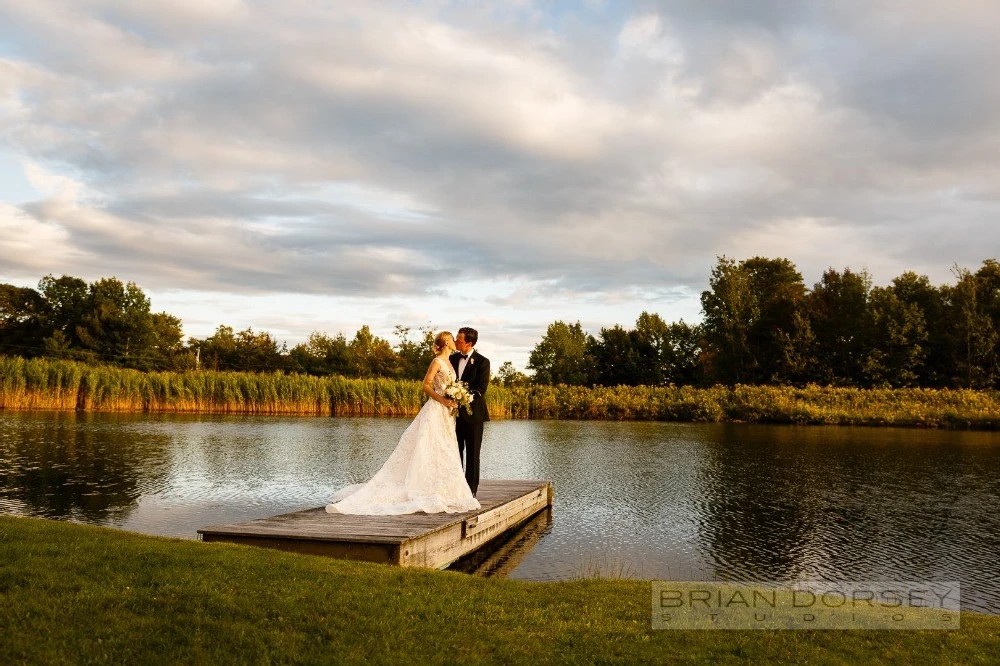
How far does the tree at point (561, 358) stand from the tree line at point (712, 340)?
15 centimetres

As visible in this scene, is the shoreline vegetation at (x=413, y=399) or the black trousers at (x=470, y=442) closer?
the black trousers at (x=470, y=442)

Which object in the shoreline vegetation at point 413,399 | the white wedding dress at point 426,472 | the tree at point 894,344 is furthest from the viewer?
the tree at point 894,344

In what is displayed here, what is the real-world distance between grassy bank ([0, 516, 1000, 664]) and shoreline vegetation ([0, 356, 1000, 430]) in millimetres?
34539

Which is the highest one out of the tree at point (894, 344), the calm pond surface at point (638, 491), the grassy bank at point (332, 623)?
the tree at point (894, 344)

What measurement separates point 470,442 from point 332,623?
6.38 meters

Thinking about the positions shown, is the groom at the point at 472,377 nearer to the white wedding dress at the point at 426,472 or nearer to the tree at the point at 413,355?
the white wedding dress at the point at 426,472

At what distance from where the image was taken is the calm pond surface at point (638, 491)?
11.1 meters

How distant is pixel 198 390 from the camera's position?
3988 cm

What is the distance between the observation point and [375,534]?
29.2ft

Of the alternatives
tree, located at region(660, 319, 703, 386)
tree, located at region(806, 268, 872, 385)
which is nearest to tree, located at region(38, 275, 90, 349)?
tree, located at region(660, 319, 703, 386)

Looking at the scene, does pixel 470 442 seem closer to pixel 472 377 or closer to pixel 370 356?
pixel 472 377

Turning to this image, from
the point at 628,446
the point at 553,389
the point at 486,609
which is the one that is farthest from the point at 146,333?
the point at 486,609

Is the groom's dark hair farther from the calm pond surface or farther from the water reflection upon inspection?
the water reflection

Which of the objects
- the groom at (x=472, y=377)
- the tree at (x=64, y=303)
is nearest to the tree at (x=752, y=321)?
the groom at (x=472, y=377)
